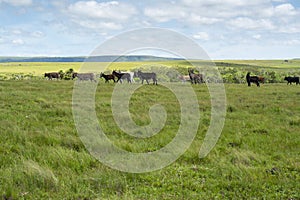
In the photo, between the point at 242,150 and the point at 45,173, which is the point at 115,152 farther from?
the point at 242,150

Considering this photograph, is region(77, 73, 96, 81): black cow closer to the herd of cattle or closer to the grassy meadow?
the herd of cattle

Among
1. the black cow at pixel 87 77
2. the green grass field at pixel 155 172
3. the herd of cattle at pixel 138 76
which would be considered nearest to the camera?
the green grass field at pixel 155 172

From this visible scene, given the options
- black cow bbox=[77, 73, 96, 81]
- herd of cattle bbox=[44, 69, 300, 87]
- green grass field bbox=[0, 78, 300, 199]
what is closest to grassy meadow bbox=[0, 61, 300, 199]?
green grass field bbox=[0, 78, 300, 199]

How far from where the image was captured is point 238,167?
6508 mm

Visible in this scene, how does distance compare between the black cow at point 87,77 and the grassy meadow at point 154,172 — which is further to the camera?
the black cow at point 87,77

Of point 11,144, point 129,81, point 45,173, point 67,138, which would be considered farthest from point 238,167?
point 129,81

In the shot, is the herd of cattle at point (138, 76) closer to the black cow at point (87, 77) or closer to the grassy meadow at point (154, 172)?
the black cow at point (87, 77)

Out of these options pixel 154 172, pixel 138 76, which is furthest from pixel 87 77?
pixel 154 172

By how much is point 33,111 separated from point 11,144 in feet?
18.4

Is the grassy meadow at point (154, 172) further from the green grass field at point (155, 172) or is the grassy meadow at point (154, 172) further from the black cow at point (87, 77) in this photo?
the black cow at point (87, 77)

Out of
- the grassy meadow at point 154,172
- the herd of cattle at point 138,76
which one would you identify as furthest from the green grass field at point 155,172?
the herd of cattle at point 138,76

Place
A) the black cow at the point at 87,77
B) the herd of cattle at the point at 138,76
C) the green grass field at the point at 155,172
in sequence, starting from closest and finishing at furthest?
the green grass field at the point at 155,172, the herd of cattle at the point at 138,76, the black cow at the point at 87,77

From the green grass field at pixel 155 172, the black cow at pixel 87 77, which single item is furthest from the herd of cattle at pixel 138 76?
the green grass field at pixel 155 172

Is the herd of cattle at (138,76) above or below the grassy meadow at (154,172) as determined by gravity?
above
